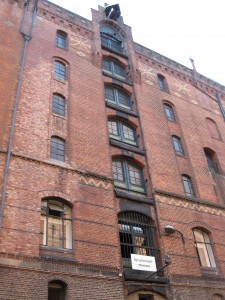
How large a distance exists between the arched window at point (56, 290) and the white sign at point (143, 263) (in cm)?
341

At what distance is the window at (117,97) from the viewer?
21.7 m

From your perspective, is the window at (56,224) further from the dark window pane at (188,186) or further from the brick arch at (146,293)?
the dark window pane at (188,186)

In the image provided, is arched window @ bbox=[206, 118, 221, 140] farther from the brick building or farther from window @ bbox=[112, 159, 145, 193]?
window @ bbox=[112, 159, 145, 193]

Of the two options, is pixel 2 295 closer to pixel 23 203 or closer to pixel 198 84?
pixel 23 203

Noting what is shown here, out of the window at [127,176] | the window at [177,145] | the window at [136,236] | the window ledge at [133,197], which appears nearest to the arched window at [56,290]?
the window at [136,236]

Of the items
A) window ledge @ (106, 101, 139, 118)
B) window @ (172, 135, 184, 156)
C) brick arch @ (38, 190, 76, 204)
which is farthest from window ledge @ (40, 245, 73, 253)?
window @ (172, 135, 184, 156)

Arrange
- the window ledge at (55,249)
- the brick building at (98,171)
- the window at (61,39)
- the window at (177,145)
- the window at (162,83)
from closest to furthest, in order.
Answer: the window ledge at (55,249) → the brick building at (98,171) → the window at (177,145) → the window at (61,39) → the window at (162,83)

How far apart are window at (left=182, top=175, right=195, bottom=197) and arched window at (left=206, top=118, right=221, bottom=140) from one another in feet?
20.0

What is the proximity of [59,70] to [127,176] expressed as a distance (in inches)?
294

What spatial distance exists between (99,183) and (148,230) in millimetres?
3238

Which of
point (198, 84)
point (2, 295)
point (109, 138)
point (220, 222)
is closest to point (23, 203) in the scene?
point (2, 295)

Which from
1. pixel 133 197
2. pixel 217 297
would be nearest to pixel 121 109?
pixel 133 197

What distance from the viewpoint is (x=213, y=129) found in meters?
26.1

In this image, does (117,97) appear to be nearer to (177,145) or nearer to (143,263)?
(177,145)
